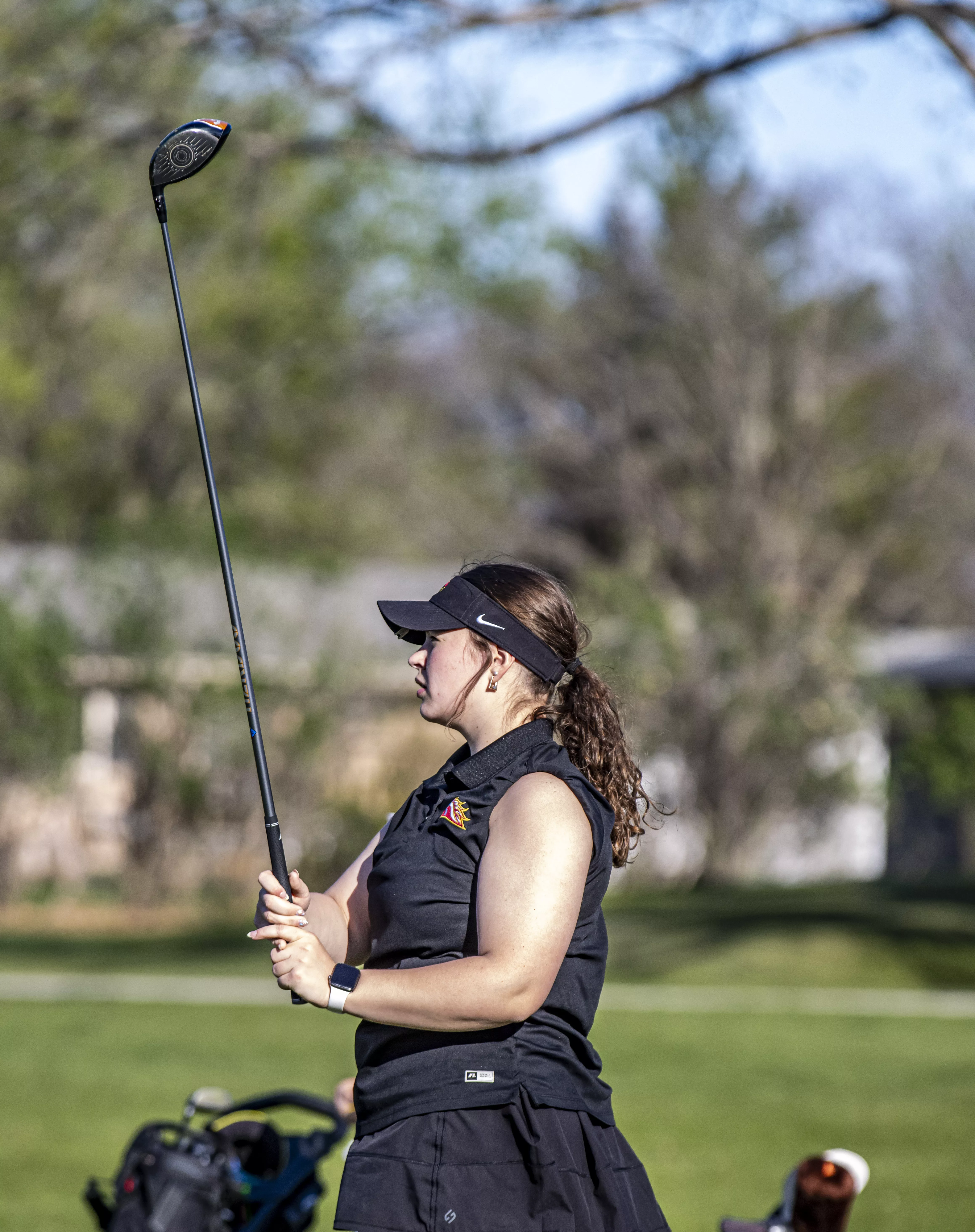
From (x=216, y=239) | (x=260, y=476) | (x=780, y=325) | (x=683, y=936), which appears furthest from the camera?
(x=260, y=476)

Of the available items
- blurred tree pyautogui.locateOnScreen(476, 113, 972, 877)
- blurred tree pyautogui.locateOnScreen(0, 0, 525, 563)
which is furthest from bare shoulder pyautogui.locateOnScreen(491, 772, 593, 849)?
blurred tree pyautogui.locateOnScreen(0, 0, 525, 563)

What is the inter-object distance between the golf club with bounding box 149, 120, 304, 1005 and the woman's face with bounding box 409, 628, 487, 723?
12.9 inches

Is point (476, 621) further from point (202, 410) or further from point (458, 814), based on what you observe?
point (202, 410)

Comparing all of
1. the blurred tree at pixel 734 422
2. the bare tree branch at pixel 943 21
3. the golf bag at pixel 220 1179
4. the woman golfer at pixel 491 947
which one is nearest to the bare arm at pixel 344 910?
the woman golfer at pixel 491 947

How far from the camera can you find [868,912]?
16172mm

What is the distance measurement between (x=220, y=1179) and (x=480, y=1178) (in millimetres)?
1416

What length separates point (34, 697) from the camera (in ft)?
60.2

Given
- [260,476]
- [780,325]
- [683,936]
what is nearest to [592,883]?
[683,936]

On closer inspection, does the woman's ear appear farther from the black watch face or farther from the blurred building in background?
the blurred building in background

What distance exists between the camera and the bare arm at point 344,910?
10.5 ft

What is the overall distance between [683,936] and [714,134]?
7.06 metres

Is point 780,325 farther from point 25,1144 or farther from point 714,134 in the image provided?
point 25,1144

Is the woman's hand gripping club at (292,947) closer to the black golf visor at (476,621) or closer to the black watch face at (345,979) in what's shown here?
the black watch face at (345,979)

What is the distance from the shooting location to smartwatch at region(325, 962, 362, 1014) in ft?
9.33
